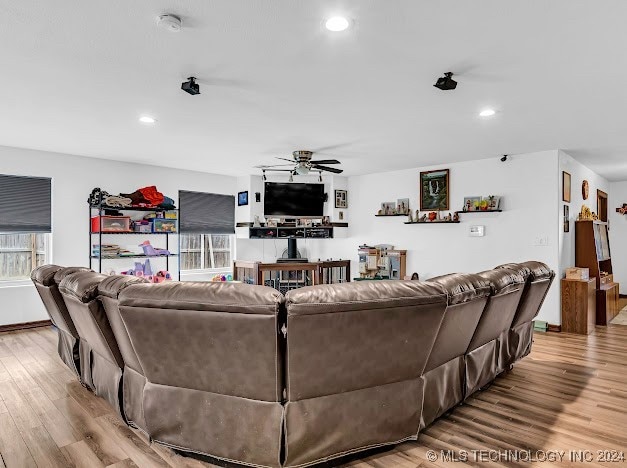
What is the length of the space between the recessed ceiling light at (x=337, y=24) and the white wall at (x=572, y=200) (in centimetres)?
431

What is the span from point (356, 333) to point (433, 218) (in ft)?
15.7

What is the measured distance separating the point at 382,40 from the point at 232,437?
2.37 metres

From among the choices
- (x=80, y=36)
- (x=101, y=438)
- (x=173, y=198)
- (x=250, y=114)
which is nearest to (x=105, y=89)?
(x=80, y=36)

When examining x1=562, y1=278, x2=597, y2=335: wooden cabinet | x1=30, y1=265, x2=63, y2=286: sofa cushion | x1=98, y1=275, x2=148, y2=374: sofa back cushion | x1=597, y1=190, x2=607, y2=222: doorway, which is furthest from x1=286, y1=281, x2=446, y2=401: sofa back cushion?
x1=597, y1=190, x2=607, y2=222: doorway

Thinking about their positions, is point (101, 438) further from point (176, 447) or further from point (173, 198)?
point (173, 198)

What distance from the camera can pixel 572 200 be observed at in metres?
5.74

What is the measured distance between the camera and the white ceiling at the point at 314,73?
2.05 metres

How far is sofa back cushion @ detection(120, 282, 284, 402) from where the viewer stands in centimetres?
185

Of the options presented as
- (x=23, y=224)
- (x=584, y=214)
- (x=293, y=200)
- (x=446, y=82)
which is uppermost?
(x=446, y=82)

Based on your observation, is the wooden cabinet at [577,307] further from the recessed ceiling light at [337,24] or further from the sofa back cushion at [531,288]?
the recessed ceiling light at [337,24]

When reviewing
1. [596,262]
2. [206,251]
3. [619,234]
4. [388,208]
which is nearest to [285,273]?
[206,251]

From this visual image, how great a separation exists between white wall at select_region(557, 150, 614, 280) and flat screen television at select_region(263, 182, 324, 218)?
12.7 feet

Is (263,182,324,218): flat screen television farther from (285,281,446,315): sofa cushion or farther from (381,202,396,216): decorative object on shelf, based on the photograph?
(285,281,446,315): sofa cushion

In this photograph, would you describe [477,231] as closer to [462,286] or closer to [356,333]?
[462,286]
